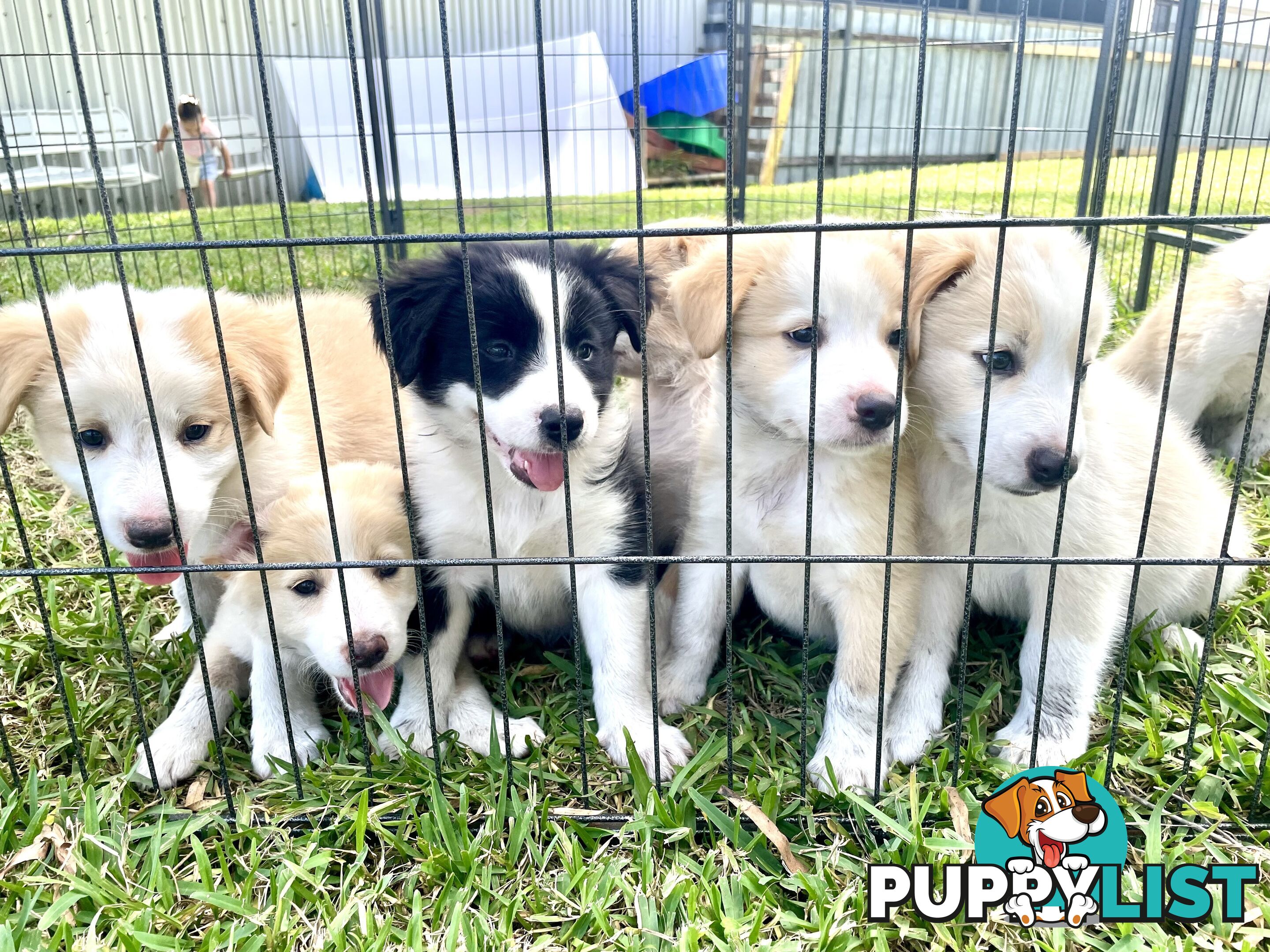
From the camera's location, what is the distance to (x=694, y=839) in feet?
7.11

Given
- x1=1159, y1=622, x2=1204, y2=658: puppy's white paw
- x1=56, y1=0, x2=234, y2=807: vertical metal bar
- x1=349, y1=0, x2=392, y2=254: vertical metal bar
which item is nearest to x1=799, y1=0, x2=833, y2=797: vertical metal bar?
x1=1159, y1=622, x2=1204, y2=658: puppy's white paw

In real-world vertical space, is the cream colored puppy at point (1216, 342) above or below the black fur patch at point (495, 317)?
below

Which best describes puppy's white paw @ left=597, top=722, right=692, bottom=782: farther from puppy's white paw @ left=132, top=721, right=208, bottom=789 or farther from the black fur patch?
puppy's white paw @ left=132, top=721, right=208, bottom=789

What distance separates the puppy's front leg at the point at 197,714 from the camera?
2350 millimetres

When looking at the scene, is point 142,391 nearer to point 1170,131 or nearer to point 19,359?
point 19,359

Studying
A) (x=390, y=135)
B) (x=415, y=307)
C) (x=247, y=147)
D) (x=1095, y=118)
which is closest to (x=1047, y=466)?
(x=415, y=307)

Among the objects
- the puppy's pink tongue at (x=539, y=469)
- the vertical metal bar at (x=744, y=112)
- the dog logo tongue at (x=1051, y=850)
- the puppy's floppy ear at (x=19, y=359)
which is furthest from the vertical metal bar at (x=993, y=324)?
the vertical metal bar at (x=744, y=112)

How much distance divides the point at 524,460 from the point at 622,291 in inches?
21.2

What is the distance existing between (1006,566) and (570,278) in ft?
4.34

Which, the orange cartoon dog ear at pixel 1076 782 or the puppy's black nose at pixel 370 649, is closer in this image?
the orange cartoon dog ear at pixel 1076 782

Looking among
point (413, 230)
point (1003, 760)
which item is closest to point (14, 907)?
point (1003, 760)

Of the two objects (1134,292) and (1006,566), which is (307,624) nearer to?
(1006,566)

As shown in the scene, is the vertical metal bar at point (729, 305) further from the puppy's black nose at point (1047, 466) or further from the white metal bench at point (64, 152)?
the white metal bench at point (64, 152)

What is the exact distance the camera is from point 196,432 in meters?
2.48
